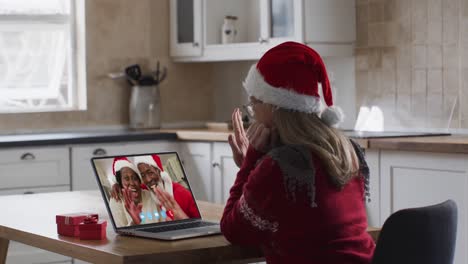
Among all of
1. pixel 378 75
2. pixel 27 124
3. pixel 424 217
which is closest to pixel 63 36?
pixel 27 124

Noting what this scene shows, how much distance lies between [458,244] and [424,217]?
1896 mm

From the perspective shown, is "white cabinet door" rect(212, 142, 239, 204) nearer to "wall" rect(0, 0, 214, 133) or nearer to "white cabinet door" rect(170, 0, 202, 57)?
"white cabinet door" rect(170, 0, 202, 57)

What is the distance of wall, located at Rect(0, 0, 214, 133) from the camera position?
5.62 m

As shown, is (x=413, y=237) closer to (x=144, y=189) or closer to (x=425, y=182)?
(x=144, y=189)

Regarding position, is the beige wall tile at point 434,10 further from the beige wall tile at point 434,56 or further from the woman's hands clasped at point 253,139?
the woman's hands clasped at point 253,139

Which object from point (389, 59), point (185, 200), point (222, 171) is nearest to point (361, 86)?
point (389, 59)

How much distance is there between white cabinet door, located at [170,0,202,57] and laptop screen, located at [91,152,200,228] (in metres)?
2.97

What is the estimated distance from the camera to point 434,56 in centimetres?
466

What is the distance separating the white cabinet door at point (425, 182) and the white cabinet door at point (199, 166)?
1272 millimetres

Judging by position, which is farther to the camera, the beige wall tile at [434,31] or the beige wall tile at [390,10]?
the beige wall tile at [390,10]

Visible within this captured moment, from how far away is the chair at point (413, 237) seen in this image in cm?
206

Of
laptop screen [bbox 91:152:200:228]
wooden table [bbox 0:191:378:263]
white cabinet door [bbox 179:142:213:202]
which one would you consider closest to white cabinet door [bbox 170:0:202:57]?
white cabinet door [bbox 179:142:213:202]

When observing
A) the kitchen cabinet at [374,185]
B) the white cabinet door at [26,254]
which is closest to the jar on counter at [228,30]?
the white cabinet door at [26,254]

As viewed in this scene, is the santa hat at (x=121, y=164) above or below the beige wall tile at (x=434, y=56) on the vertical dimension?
below
